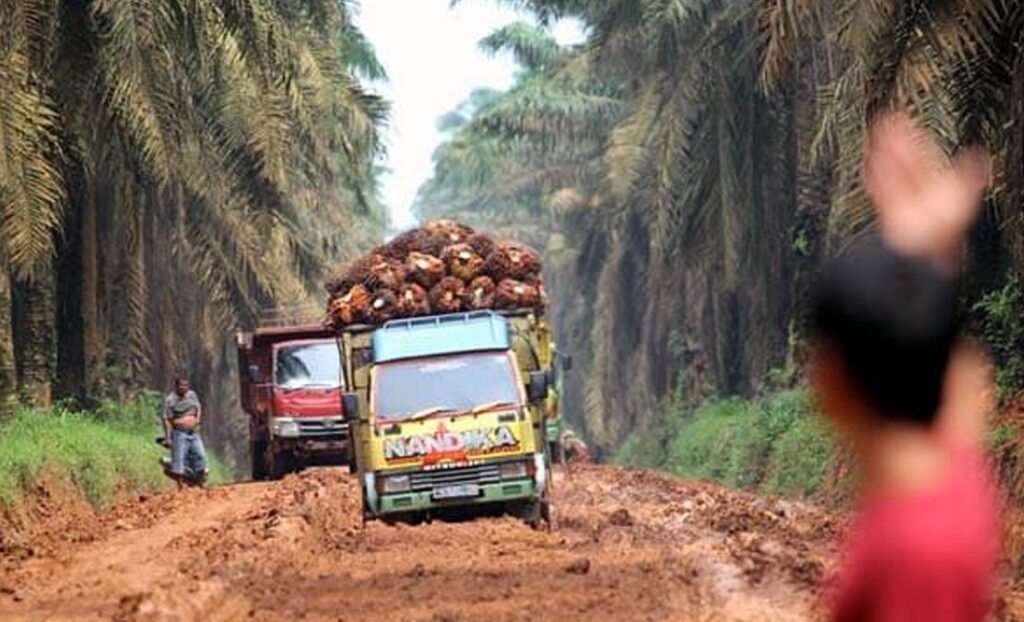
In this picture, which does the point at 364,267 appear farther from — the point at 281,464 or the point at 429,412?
the point at 281,464

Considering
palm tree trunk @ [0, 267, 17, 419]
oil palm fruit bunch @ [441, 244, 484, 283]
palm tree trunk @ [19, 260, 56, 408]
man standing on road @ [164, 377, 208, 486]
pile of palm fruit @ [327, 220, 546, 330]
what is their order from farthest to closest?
man standing on road @ [164, 377, 208, 486]
palm tree trunk @ [19, 260, 56, 408]
palm tree trunk @ [0, 267, 17, 419]
oil palm fruit bunch @ [441, 244, 484, 283]
pile of palm fruit @ [327, 220, 546, 330]

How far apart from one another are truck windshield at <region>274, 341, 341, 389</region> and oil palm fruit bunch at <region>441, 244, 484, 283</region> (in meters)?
7.06

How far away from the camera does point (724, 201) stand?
31.6m

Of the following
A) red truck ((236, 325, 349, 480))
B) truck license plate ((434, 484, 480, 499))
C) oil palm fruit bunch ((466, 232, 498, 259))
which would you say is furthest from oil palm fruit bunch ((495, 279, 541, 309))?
red truck ((236, 325, 349, 480))

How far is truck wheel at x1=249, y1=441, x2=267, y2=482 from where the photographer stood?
102 ft

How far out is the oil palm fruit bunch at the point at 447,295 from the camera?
2166 centimetres

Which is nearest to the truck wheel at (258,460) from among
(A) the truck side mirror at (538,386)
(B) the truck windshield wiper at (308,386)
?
(B) the truck windshield wiper at (308,386)

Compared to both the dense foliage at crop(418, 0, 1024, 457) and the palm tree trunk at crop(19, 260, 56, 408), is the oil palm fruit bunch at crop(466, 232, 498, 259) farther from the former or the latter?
the palm tree trunk at crop(19, 260, 56, 408)

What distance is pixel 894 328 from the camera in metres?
2.76

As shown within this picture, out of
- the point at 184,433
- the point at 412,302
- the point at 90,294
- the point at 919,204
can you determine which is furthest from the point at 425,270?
the point at 919,204

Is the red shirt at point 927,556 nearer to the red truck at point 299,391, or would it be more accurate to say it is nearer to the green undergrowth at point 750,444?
the green undergrowth at point 750,444

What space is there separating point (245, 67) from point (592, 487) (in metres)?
8.61

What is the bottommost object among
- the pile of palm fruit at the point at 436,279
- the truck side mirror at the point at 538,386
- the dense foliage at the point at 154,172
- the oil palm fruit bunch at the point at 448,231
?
the truck side mirror at the point at 538,386

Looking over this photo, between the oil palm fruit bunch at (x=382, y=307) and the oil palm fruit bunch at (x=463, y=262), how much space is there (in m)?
0.97
